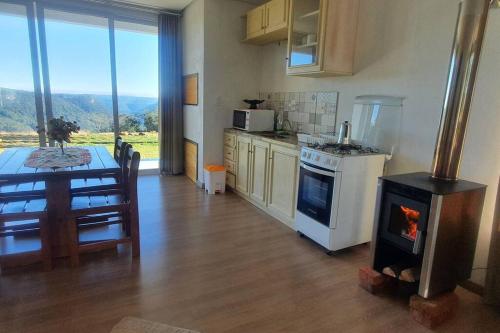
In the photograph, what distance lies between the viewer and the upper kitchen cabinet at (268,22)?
338 cm

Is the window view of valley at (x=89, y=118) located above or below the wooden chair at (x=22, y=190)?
above

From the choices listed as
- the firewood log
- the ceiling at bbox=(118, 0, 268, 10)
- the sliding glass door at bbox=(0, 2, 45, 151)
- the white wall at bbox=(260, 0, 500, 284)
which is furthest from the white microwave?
the sliding glass door at bbox=(0, 2, 45, 151)

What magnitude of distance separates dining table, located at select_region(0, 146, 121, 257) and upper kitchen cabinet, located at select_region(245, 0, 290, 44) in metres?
2.37

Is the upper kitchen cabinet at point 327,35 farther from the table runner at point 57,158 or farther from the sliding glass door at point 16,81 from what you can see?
the sliding glass door at point 16,81

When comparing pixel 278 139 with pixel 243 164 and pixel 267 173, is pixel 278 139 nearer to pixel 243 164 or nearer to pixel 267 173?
pixel 267 173

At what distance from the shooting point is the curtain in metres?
4.78

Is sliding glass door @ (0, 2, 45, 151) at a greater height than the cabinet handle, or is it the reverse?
the cabinet handle

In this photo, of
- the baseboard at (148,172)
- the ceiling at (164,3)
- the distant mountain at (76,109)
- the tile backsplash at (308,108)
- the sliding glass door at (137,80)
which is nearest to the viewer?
the tile backsplash at (308,108)

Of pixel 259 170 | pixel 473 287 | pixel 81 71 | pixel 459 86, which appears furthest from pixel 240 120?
pixel 473 287

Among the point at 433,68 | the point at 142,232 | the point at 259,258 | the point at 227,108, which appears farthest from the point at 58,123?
the point at 433,68

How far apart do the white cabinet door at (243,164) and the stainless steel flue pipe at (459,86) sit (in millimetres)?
2199

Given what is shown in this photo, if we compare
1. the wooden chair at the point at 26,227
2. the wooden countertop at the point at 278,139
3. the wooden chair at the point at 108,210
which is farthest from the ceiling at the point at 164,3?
the wooden chair at the point at 26,227

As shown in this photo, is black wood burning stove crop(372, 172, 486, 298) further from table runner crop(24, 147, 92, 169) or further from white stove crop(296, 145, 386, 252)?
table runner crop(24, 147, 92, 169)

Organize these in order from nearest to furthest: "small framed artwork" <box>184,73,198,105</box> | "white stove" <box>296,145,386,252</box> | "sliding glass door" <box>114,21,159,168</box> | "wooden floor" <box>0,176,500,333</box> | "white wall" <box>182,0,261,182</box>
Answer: "wooden floor" <box>0,176,500,333</box> → "white stove" <box>296,145,386,252</box> → "white wall" <box>182,0,261,182</box> → "small framed artwork" <box>184,73,198,105</box> → "sliding glass door" <box>114,21,159,168</box>
